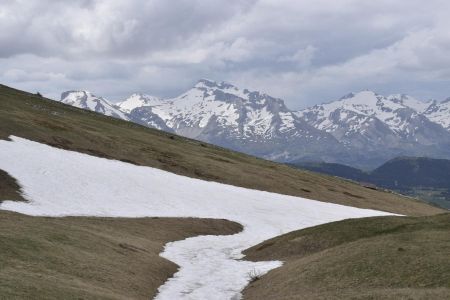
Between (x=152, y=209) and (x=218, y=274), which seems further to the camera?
(x=152, y=209)

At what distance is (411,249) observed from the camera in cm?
3809

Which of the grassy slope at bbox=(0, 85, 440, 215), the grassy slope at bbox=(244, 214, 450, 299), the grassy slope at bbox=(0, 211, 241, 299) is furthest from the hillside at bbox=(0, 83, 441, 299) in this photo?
the grassy slope at bbox=(244, 214, 450, 299)

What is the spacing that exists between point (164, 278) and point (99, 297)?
38.8ft

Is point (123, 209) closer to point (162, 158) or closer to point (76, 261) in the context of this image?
point (76, 261)

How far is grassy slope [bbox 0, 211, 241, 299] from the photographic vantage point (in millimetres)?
28953

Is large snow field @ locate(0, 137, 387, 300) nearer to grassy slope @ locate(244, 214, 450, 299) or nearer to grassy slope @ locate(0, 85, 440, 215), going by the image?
grassy slope @ locate(244, 214, 450, 299)

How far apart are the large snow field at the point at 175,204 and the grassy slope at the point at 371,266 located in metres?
3.73

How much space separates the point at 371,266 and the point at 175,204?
43223mm

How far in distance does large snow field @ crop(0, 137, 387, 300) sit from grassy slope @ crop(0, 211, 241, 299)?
2.38 metres

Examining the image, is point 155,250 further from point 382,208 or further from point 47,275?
point 382,208

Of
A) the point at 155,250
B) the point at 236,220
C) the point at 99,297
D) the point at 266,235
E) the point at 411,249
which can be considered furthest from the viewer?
the point at 236,220

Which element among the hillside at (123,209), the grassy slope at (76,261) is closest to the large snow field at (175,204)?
the hillside at (123,209)

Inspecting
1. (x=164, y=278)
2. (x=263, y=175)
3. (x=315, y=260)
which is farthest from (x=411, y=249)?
(x=263, y=175)

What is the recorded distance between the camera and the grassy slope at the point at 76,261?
28953 millimetres
